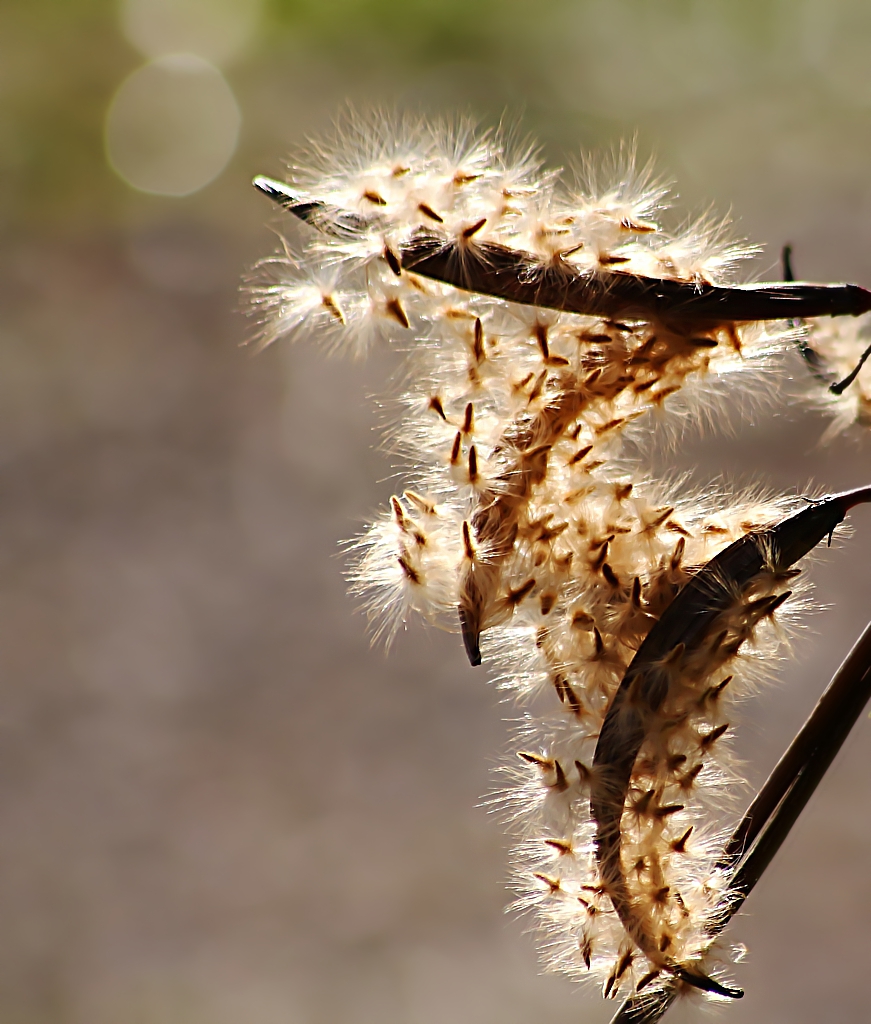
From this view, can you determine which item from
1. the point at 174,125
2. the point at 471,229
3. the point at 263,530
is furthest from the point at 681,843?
the point at 174,125

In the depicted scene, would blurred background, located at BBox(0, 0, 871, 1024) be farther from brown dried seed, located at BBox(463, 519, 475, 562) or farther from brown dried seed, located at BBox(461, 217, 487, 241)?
brown dried seed, located at BBox(461, 217, 487, 241)

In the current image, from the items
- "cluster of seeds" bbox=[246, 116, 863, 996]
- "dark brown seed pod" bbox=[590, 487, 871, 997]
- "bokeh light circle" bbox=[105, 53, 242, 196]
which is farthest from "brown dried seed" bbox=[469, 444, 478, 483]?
"bokeh light circle" bbox=[105, 53, 242, 196]

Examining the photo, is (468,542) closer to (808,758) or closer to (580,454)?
(580,454)

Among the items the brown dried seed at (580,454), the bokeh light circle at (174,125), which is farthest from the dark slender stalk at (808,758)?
the bokeh light circle at (174,125)

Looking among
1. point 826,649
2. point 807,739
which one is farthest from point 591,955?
point 826,649

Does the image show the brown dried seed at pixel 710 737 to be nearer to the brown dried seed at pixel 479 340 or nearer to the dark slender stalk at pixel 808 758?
the dark slender stalk at pixel 808 758
